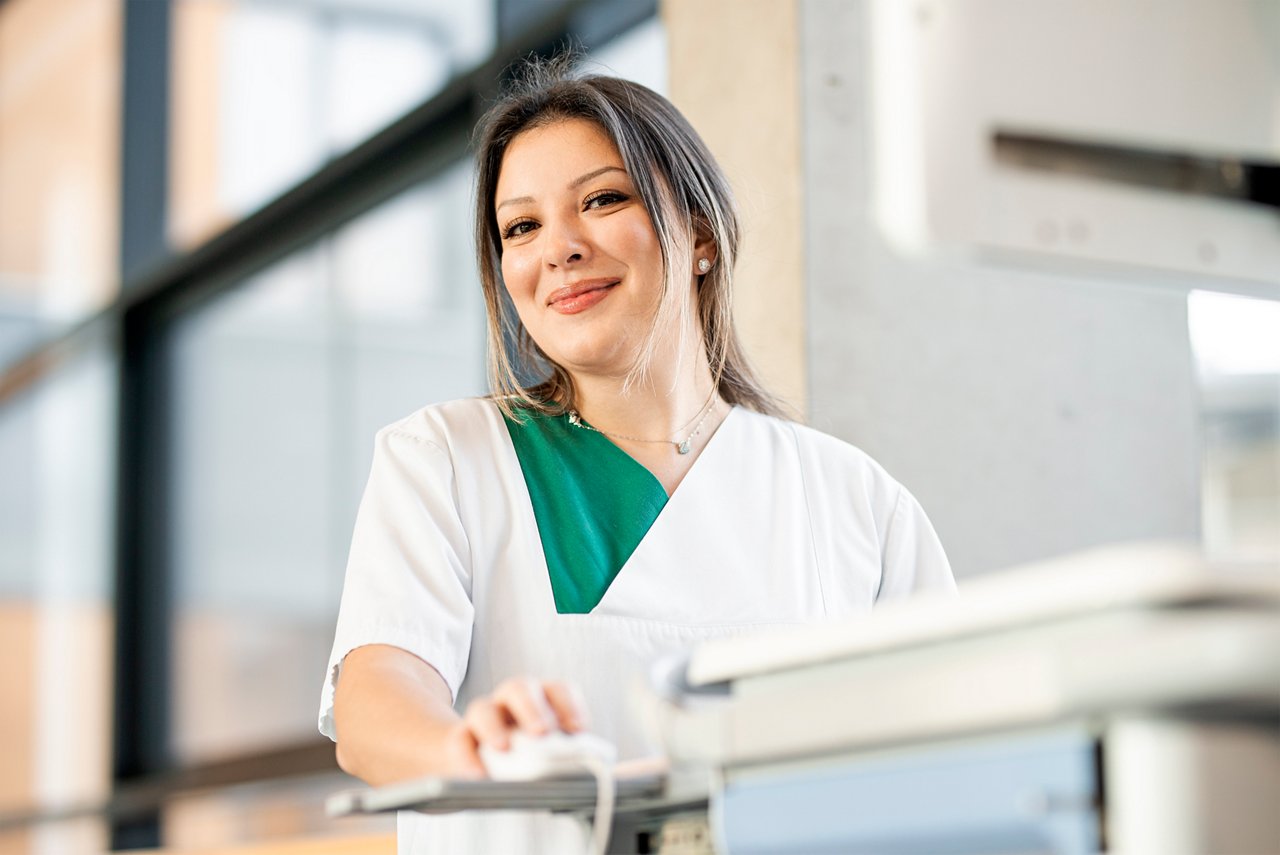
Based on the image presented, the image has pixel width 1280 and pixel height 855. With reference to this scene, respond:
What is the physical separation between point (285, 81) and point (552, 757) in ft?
12.0

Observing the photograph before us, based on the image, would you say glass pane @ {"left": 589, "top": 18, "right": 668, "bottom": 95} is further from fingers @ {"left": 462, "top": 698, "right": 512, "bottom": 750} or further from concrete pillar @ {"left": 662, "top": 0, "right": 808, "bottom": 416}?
fingers @ {"left": 462, "top": 698, "right": 512, "bottom": 750}

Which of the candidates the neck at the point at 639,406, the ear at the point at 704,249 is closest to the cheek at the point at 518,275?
the neck at the point at 639,406

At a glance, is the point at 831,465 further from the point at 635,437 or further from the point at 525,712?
the point at 525,712

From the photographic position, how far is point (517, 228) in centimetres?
158

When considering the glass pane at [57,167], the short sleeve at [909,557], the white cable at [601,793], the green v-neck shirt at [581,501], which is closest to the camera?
the white cable at [601,793]

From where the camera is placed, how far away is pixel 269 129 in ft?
13.6

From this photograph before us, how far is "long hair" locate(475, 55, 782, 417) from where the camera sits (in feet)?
5.11

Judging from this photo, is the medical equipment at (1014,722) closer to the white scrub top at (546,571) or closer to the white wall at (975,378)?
the white scrub top at (546,571)

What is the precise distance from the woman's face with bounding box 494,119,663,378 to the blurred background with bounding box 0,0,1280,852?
0.48 m

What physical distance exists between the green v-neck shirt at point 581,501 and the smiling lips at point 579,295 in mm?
111

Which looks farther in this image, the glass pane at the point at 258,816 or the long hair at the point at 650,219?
the glass pane at the point at 258,816

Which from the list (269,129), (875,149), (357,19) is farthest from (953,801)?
(269,129)

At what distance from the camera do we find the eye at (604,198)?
1.55m

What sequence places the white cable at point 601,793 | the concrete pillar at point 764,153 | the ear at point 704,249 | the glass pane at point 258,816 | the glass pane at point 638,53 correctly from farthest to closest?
the glass pane at point 258,816 → the glass pane at point 638,53 → the concrete pillar at point 764,153 → the ear at point 704,249 → the white cable at point 601,793
